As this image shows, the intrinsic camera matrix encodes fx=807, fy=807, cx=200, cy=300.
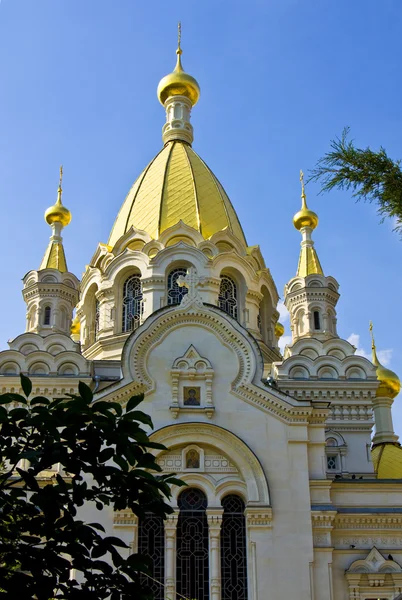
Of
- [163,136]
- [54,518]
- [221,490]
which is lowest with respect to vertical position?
[54,518]

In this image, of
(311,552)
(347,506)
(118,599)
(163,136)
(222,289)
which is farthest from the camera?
(163,136)

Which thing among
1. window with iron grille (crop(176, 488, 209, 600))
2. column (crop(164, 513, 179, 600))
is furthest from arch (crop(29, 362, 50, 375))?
column (crop(164, 513, 179, 600))

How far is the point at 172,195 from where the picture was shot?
84.6 feet

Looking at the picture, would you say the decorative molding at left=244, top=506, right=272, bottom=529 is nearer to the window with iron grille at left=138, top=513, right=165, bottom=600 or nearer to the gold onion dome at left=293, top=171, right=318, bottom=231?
the window with iron grille at left=138, top=513, right=165, bottom=600

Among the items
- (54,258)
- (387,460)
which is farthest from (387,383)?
(54,258)

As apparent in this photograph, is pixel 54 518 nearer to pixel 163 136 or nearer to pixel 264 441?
pixel 264 441

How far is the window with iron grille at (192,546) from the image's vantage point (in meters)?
16.5

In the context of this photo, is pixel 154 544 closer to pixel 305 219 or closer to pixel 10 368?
pixel 10 368

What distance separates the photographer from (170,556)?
1652cm

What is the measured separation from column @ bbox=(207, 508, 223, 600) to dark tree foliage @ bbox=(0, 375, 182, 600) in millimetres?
10256

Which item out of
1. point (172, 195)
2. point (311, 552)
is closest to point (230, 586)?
point (311, 552)

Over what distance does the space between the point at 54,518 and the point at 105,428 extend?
808mm

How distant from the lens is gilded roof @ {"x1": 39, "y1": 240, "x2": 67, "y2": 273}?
26.7 m

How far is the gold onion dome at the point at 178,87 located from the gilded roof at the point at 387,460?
48.9ft
